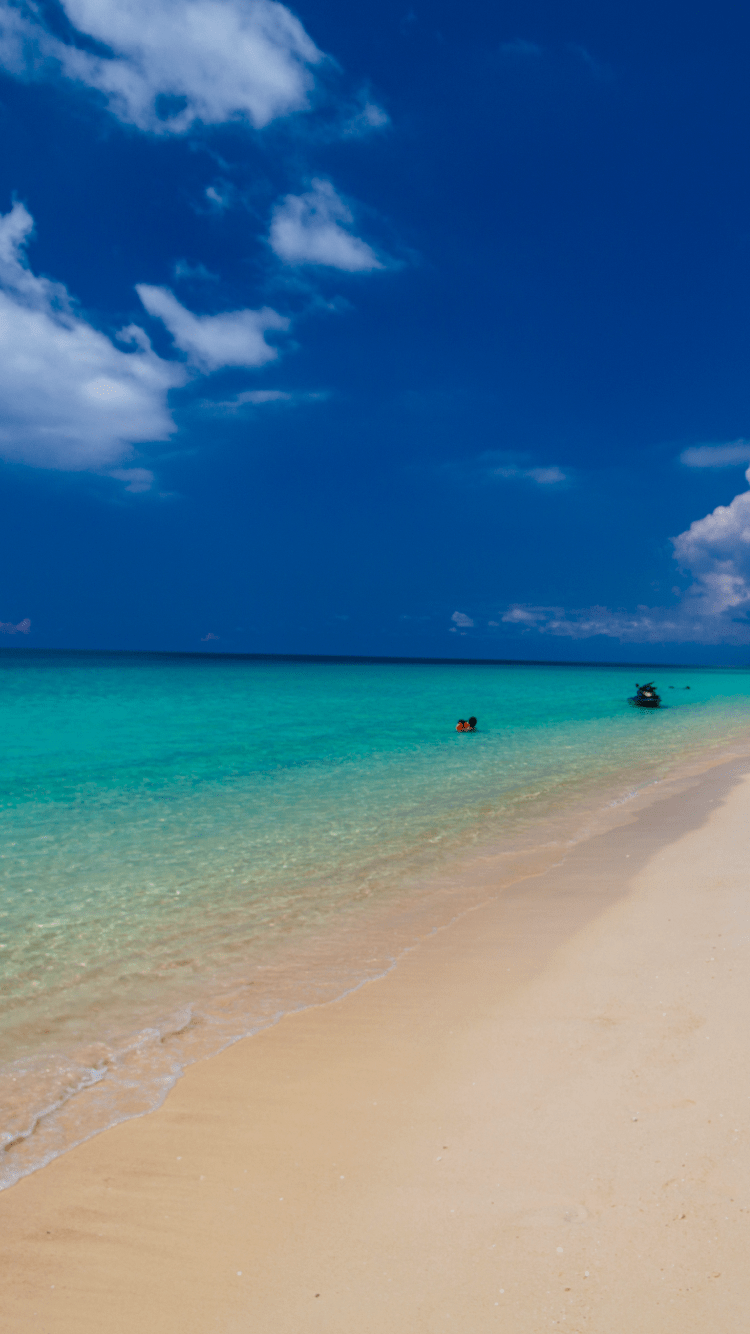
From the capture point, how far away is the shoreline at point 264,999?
4.82 metres

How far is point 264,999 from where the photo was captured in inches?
263

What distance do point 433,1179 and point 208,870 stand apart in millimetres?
7552

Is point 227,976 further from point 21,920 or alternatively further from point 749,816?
point 749,816

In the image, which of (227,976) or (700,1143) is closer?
(700,1143)

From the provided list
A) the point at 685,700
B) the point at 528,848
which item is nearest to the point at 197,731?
the point at 528,848

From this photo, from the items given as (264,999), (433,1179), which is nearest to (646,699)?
(264,999)

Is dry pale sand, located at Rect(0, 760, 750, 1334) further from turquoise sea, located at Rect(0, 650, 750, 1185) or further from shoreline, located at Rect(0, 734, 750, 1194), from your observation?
turquoise sea, located at Rect(0, 650, 750, 1185)

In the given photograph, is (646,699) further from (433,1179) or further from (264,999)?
(433,1179)

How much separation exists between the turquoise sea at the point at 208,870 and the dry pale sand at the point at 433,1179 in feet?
2.20

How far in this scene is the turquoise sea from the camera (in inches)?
230

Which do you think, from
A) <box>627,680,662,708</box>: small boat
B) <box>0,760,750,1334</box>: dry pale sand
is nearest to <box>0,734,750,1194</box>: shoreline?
<box>0,760,750,1334</box>: dry pale sand

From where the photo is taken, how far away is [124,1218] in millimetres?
3873

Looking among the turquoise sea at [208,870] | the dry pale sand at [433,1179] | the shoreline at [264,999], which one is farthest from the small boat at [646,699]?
the dry pale sand at [433,1179]

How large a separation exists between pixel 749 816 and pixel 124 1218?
1363cm
